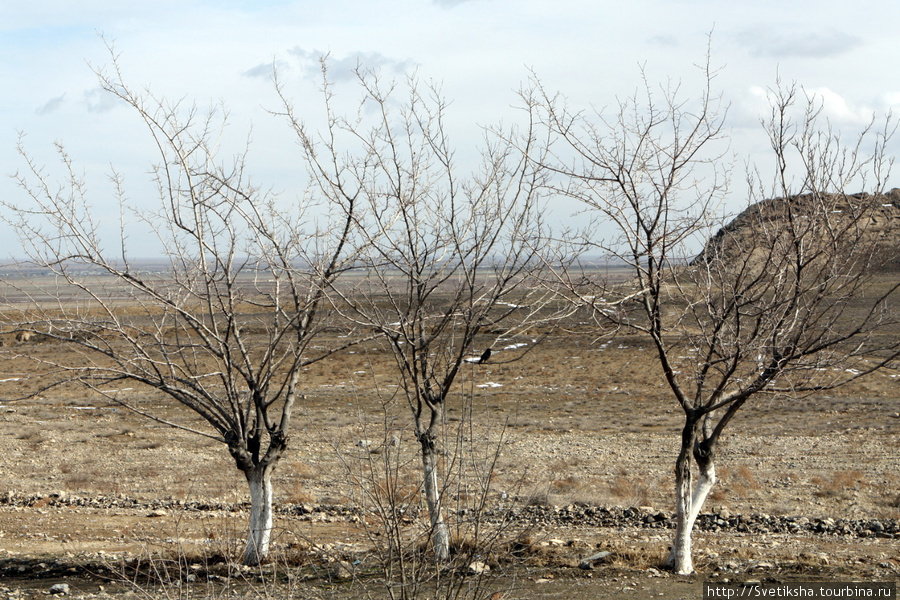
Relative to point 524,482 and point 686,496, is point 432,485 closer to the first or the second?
point 686,496

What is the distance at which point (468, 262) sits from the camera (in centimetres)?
758

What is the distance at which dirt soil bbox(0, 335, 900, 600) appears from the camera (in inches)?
295

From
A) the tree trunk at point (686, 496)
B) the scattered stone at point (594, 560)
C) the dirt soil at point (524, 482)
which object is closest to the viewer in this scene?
the tree trunk at point (686, 496)

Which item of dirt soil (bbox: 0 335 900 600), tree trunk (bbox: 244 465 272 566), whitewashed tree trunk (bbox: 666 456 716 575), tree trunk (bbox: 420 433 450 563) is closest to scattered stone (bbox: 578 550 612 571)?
dirt soil (bbox: 0 335 900 600)

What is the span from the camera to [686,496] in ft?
22.7

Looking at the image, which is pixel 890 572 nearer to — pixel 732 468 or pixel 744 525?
pixel 744 525

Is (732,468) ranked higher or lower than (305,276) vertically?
lower

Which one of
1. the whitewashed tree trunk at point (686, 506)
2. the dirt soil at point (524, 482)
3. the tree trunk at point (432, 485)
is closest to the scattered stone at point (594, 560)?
the dirt soil at point (524, 482)

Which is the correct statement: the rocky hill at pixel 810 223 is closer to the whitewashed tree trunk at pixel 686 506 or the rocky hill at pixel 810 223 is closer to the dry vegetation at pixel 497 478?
the dry vegetation at pixel 497 478

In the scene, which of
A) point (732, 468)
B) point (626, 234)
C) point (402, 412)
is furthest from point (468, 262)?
point (402, 412)

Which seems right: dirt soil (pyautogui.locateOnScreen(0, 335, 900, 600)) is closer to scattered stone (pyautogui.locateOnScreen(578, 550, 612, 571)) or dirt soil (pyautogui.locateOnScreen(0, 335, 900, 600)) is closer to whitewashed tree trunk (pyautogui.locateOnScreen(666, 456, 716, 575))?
scattered stone (pyautogui.locateOnScreen(578, 550, 612, 571))

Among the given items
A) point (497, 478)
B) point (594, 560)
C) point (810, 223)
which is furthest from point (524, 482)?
point (810, 223)

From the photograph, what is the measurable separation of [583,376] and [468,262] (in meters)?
24.4

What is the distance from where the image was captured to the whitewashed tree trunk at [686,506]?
691 centimetres
